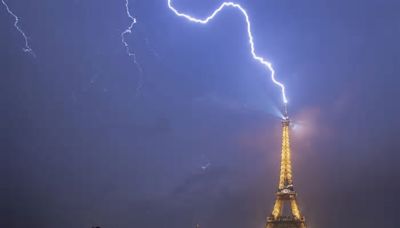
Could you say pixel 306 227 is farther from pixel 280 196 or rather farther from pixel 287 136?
pixel 287 136

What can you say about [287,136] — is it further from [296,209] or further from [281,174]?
[296,209]

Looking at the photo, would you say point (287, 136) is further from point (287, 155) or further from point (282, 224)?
point (282, 224)

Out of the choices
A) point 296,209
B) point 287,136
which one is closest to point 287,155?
point 287,136

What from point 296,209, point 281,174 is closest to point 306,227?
point 296,209

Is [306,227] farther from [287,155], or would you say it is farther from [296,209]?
[287,155]

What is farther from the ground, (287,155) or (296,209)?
(287,155)

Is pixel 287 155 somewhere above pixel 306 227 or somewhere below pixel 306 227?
above

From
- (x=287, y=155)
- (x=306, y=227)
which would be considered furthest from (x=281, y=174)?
(x=306, y=227)

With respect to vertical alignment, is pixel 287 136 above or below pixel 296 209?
above
